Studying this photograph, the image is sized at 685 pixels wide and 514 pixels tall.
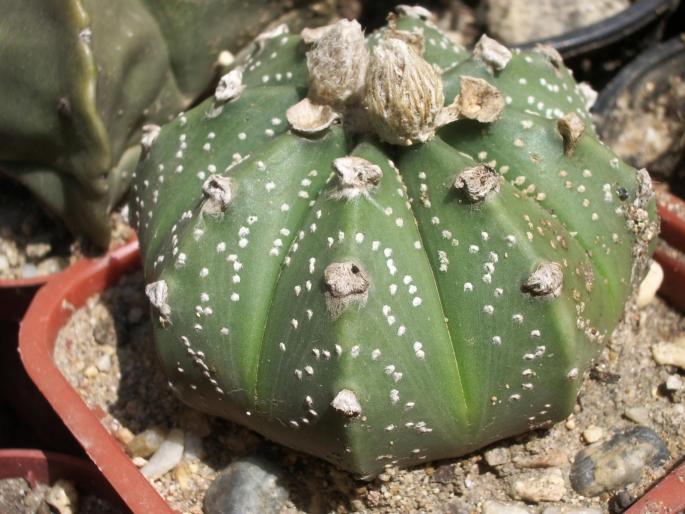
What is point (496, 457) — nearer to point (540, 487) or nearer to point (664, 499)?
point (540, 487)

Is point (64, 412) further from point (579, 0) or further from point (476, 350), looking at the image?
point (579, 0)

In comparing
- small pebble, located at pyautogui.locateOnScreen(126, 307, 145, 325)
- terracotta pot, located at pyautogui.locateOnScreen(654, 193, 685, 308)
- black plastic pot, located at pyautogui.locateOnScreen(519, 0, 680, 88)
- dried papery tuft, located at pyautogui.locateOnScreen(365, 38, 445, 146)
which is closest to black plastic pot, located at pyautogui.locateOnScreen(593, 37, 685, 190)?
black plastic pot, located at pyautogui.locateOnScreen(519, 0, 680, 88)

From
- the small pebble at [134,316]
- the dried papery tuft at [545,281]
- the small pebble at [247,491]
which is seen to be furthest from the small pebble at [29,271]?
the dried papery tuft at [545,281]

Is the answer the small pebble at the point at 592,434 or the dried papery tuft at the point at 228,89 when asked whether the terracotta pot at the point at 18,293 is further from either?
the small pebble at the point at 592,434

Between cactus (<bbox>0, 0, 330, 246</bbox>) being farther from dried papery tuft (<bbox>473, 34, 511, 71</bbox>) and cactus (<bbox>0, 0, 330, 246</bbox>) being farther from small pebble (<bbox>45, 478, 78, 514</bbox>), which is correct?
dried papery tuft (<bbox>473, 34, 511, 71</bbox>)

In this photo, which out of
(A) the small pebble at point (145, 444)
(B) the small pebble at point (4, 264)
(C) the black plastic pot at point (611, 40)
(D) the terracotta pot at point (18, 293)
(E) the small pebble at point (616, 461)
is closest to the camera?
(E) the small pebble at point (616, 461)

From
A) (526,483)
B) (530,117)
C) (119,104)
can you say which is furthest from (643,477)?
(119,104)

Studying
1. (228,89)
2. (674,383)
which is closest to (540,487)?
(674,383)
